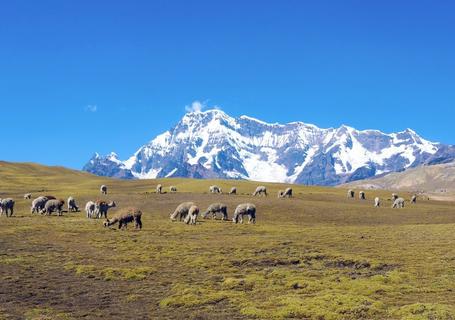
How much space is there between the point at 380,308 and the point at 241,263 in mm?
13589

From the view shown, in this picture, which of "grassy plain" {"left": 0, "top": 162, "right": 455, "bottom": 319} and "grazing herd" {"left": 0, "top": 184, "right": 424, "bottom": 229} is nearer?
"grassy plain" {"left": 0, "top": 162, "right": 455, "bottom": 319}

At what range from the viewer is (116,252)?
41.5 m

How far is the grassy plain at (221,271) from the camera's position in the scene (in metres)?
25.3

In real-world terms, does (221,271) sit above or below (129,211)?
below

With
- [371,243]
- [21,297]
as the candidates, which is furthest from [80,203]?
[21,297]

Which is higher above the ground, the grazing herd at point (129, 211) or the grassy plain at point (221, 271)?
the grazing herd at point (129, 211)

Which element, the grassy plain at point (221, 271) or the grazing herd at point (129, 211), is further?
the grazing herd at point (129, 211)

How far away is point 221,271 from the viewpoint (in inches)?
1362

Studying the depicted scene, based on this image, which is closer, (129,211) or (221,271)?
(221,271)

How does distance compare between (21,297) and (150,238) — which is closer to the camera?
(21,297)

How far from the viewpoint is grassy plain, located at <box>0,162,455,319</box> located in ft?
83.0

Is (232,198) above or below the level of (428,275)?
above

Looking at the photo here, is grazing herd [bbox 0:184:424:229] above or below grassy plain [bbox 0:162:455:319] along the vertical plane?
above

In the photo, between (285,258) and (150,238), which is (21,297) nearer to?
(285,258)
